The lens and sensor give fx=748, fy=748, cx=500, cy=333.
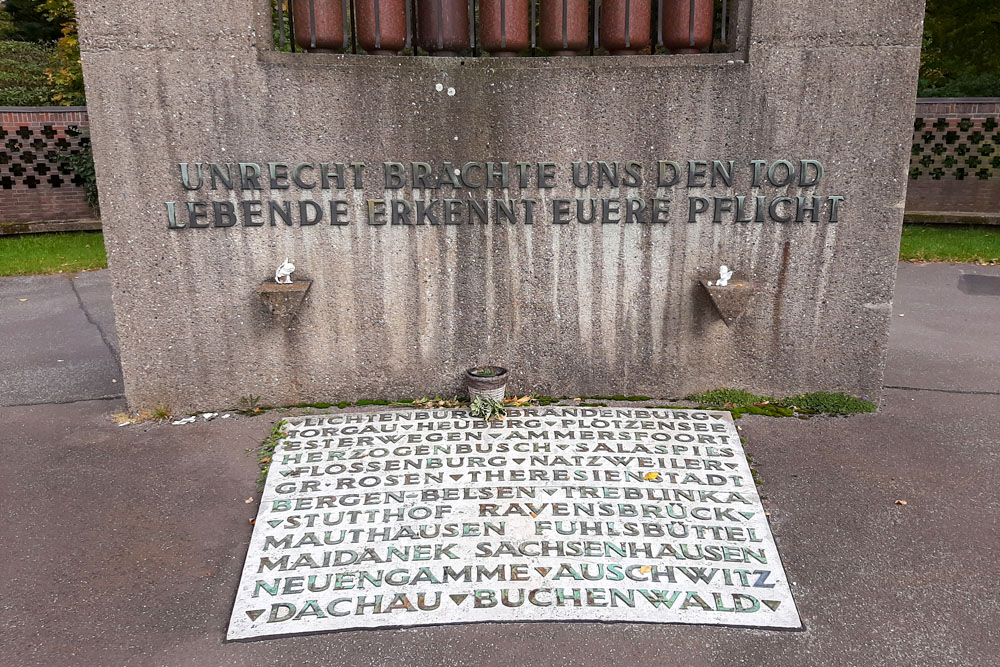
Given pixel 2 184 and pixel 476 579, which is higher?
pixel 2 184

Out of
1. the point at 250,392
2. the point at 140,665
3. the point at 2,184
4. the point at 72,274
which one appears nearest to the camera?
the point at 140,665

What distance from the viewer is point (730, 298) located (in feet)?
15.0

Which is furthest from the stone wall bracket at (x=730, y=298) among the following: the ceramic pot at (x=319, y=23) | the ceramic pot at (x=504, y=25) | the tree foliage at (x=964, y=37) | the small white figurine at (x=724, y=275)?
the tree foliage at (x=964, y=37)

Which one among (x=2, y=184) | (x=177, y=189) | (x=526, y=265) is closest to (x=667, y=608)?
(x=526, y=265)

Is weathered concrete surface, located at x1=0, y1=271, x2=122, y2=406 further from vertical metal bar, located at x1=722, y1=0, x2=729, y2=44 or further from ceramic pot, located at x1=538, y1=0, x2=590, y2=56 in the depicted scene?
vertical metal bar, located at x1=722, y1=0, x2=729, y2=44

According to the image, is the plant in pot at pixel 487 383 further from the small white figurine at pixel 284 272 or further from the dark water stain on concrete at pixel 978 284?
the dark water stain on concrete at pixel 978 284

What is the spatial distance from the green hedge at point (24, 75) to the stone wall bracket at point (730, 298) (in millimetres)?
14609

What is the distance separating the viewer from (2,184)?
39.1ft

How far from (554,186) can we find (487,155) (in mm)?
453

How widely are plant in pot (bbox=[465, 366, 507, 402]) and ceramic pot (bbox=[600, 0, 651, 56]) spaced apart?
2.16 metres

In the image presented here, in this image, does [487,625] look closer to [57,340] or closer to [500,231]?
[500,231]

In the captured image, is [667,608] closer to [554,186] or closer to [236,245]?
[554,186]

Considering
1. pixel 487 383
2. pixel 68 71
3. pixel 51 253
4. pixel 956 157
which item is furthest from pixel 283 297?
pixel 68 71

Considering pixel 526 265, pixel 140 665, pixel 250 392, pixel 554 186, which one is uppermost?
pixel 554 186
